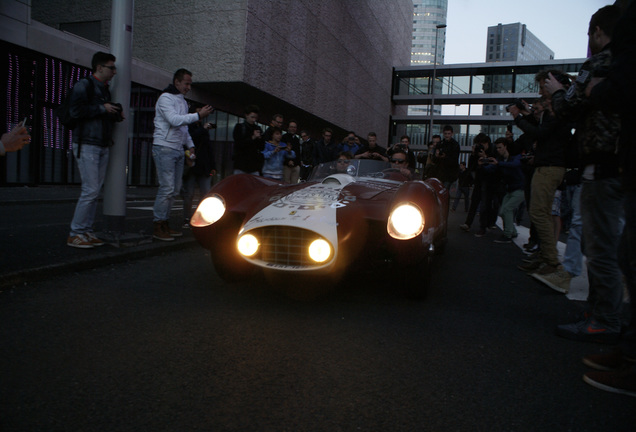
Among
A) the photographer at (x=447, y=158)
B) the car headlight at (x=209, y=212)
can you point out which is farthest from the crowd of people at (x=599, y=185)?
the photographer at (x=447, y=158)

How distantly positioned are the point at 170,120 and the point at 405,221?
3.10 metres

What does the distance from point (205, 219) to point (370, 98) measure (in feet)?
103

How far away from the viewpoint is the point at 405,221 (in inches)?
123

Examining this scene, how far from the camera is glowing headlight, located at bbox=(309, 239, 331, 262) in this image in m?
2.90

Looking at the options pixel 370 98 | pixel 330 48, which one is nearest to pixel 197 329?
pixel 330 48

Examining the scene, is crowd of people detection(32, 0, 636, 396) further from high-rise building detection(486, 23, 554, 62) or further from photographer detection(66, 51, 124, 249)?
high-rise building detection(486, 23, 554, 62)

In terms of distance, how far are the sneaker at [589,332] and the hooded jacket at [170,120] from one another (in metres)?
4.05

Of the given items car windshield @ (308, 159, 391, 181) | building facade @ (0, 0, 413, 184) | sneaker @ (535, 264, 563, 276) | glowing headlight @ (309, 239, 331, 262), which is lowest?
sneaker @ (535, 264, 563, 276)

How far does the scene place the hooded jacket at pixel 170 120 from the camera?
5.11 m

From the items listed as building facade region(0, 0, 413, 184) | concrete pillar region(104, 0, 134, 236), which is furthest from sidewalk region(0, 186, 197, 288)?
building facade region(0, 0, 413, 184)

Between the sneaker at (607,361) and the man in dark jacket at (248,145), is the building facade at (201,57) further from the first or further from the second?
the sneaker at (607,361)

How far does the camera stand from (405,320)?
3035mm

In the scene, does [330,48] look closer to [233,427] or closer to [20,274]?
[20,274]

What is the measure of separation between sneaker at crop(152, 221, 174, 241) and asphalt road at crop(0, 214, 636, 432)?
151cm
